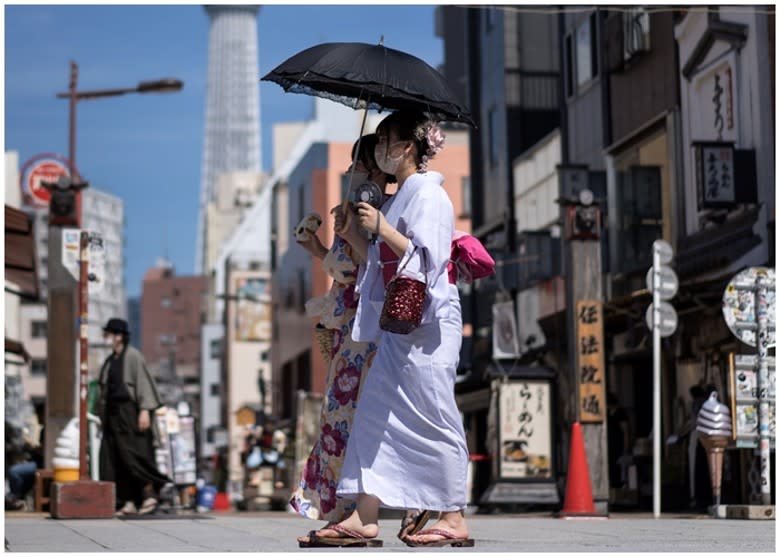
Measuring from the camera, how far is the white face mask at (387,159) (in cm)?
790

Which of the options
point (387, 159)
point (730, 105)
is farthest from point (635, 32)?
point (387, 159)

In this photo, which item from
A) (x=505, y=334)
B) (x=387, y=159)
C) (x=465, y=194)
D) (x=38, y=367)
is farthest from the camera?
(x=38, y=367)

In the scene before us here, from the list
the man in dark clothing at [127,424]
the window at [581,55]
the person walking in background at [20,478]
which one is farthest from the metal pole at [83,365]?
the window at [581,55]

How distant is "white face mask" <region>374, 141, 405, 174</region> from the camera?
7902 millimetres

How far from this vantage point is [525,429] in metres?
21.6

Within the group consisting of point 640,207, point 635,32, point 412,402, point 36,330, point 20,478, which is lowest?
point 20,478

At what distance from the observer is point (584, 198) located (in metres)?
19.4

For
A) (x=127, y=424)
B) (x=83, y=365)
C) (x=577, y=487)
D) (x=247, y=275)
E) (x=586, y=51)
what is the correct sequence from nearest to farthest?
(x=83, y=365) → (x=127, y=424) → (x=577, y=487) → (x=586, y=51) → (x=247, y=275)

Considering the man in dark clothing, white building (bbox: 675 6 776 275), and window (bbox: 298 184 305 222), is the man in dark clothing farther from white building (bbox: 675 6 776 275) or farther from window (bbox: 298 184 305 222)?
window (bbox: 298 184 305 222)

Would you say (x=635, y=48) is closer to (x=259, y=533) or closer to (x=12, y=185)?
(x=259, y=533)

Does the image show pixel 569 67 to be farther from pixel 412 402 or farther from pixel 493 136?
pixel 412 402

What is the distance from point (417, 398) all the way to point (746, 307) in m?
8.58

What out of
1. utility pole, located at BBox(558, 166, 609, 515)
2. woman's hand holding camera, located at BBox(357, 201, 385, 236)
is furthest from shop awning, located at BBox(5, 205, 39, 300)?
woman's hand holding camera, located at BBox(357, 201, 385, 236)

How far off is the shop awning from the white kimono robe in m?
13.3
